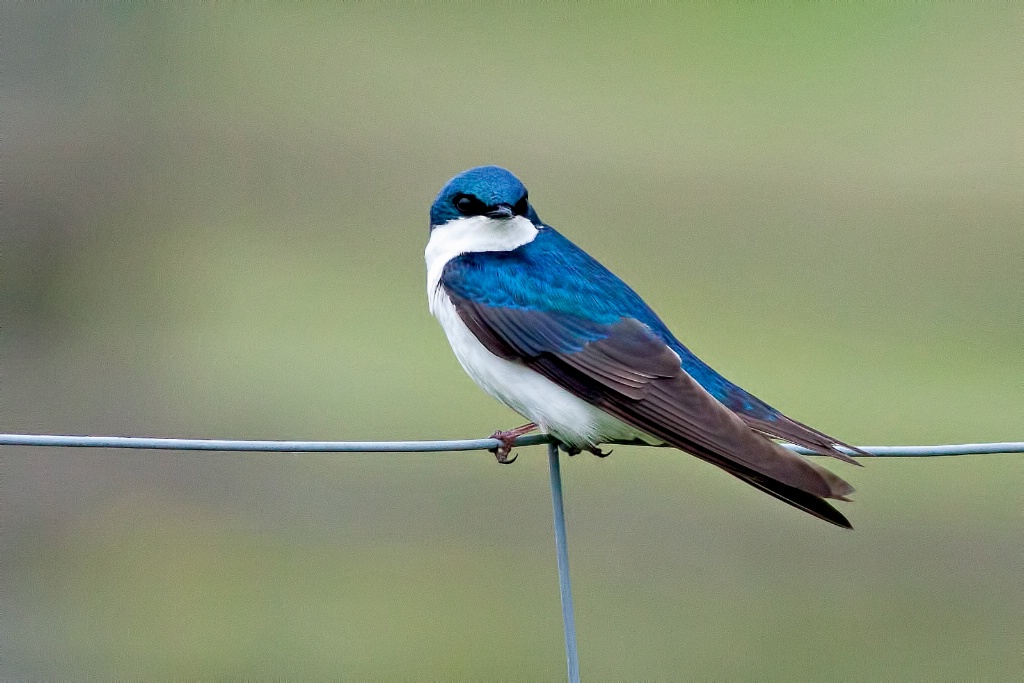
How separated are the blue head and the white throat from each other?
0.02m

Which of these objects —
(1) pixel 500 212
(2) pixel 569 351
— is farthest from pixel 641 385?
(1) pixel 500 212

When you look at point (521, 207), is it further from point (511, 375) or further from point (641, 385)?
point (641, 385)

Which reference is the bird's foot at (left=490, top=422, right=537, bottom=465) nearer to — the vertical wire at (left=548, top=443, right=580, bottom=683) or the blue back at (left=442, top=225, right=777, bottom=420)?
the blue back at (left=442, top=225, right=777, bottom=420)

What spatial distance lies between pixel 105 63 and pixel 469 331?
791 cm

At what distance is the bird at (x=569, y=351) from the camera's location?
291 centimetres

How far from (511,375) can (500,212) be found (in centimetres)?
42

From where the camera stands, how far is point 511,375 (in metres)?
3.19

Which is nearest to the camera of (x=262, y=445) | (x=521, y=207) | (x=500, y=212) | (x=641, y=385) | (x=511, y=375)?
(x=262, y=445)

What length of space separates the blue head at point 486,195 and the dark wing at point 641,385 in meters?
0.25

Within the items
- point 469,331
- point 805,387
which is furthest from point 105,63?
point 469,331

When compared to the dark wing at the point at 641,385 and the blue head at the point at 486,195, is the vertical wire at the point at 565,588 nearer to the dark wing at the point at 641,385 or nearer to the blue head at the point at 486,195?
the dark wing at the point at 641,385

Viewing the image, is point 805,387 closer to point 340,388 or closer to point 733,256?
point 733,256

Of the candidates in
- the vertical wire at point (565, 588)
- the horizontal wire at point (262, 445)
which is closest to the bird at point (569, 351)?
the horizontal wire at point (262, 445)

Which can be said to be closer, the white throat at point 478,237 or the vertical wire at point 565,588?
the vertical wire at point 565,588
